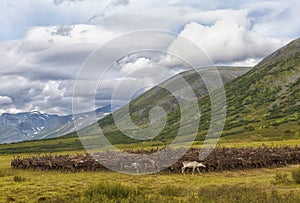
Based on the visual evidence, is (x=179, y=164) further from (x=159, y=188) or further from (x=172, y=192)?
(x=172, y=192)

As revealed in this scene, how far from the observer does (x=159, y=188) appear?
81.9 ft

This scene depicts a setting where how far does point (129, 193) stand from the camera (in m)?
18.3

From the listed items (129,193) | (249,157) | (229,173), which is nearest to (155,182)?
(229,173)

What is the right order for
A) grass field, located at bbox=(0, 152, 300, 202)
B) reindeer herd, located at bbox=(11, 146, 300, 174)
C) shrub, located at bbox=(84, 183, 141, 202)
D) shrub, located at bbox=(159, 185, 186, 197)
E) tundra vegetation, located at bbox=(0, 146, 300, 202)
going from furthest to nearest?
reindeer herd, located at bbox=(11, 146, 300, 174)
shrub, located at bbox=(159, 185, 186, 197)
shrub, located at bbox=(84, 183, 141, 202)
tundra vegetation, located at bbox=(0, 146, 300, 202)
grass field, located at bbox=(0, 152, 300, 202)


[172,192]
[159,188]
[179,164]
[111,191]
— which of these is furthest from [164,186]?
[179,164]

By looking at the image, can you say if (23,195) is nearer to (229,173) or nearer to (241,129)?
(229,173)

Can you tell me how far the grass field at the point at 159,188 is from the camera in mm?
17250

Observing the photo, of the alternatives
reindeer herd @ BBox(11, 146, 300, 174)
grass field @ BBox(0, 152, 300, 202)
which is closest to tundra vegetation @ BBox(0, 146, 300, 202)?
grass field @ BBox(0, 152, 300, 202)

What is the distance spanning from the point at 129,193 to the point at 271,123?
152 metres

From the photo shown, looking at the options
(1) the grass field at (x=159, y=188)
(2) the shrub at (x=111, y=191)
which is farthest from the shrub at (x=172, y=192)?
(2) the shrub at (x=111, y=191)

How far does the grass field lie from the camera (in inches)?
679

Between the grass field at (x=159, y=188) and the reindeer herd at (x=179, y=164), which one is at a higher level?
the reindeer herd at (x=179, y=164)

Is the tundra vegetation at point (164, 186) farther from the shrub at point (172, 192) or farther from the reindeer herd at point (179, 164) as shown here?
the reindeer herd at point (179, 164)

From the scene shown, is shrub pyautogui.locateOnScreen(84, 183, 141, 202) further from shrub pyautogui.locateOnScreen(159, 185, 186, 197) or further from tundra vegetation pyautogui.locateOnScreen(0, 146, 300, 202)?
shrub pyautogui.locateOnScreen(159, 185, 186, 197)
